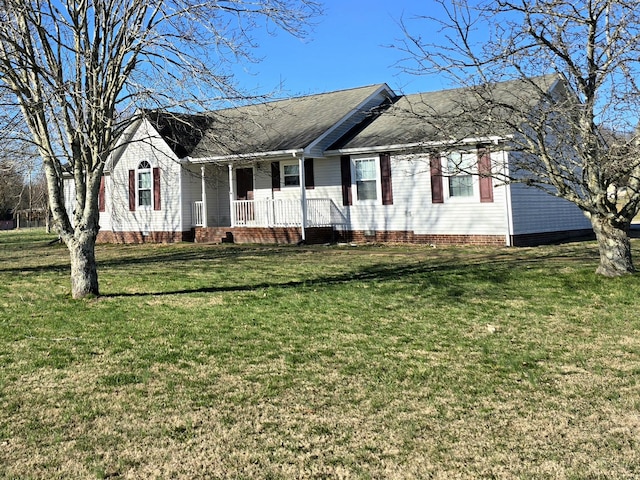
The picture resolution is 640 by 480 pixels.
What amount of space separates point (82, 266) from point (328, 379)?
5.45 meters

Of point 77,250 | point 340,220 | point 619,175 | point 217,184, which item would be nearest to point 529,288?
point 619,175

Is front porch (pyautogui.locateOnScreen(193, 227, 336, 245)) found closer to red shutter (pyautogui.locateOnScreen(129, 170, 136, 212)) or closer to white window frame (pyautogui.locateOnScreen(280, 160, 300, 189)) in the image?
white window frame (pyautogui.locateOnScreen(280, 160, 300, 189))

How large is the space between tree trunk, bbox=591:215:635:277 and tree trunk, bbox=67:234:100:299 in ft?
27.7

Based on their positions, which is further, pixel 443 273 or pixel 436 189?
pixel 436 189

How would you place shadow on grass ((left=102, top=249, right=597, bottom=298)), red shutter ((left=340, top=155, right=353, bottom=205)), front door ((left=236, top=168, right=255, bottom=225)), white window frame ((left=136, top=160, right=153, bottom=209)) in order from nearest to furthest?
shadow on grass ((left=102, top=249, right=597, bottom=298)) → red shutter ((left=340, top=155, right=353, bottom=205)) → front door ((left=236, top=168, right=255, bottom=225)) → white window frame ((left=136, top=160, right=153, bottom=209))

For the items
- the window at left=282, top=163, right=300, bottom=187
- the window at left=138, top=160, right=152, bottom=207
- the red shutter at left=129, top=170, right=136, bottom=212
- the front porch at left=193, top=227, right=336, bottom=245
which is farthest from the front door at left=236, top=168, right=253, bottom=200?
the red shutter at left=129, top=170, right=136, bottom=212

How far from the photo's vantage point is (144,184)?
2130 centimetres

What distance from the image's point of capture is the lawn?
10.3 ft

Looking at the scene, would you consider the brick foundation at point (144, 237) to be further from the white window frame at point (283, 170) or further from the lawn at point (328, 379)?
the lawn at point (328, 379)

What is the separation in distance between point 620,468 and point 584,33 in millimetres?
7537

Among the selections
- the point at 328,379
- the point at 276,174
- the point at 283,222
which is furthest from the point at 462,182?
the point at 328,379

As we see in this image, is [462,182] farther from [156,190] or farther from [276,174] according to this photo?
[156,190]

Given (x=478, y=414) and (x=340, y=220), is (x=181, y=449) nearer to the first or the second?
(x=478, y=414)

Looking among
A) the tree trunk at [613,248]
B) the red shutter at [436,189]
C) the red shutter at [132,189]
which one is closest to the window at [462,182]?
the red shutter at [436,189]
